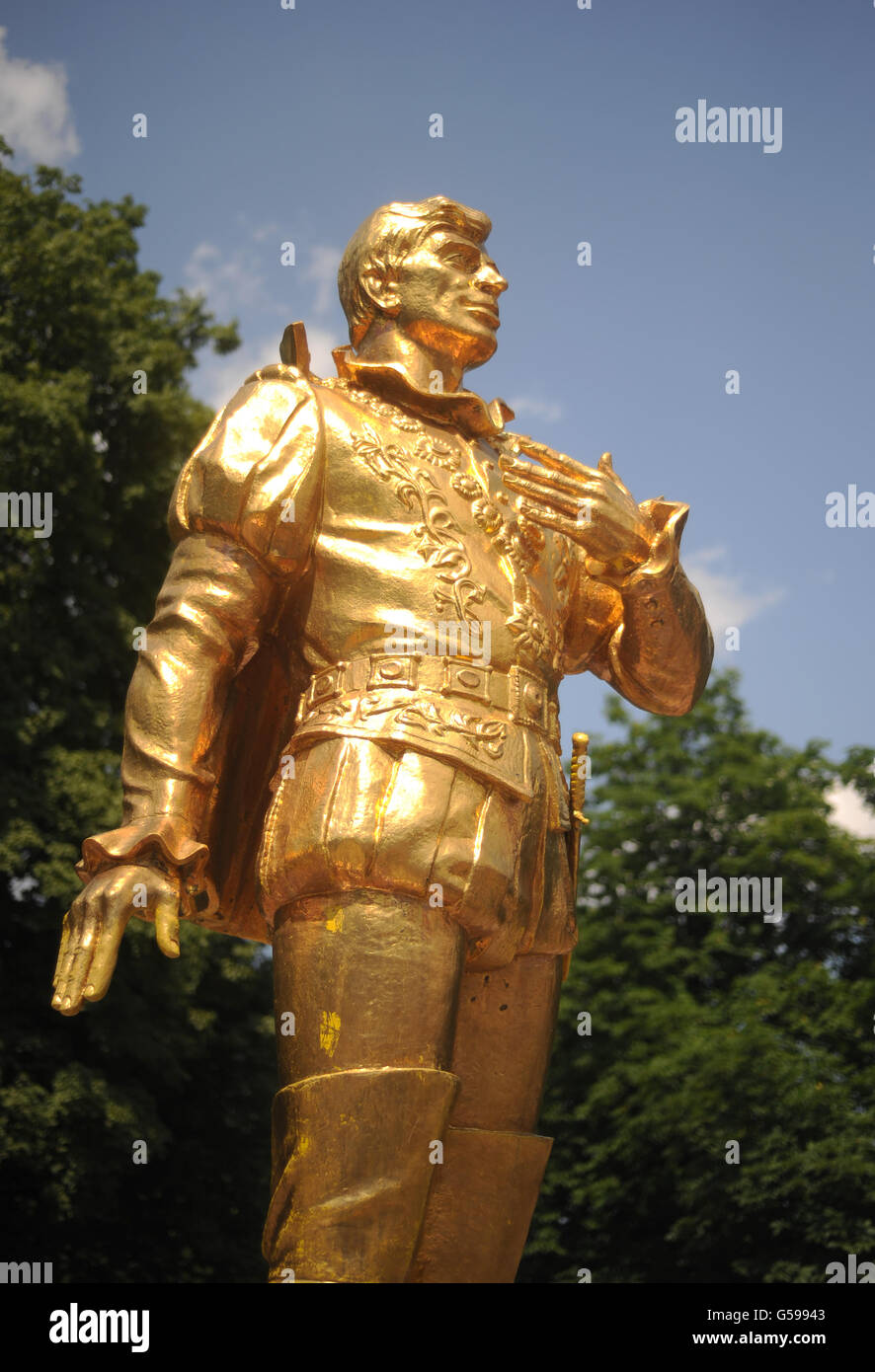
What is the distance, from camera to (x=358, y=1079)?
163 inches

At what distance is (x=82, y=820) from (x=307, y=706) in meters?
11.7

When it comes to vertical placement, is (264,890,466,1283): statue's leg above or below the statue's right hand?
below

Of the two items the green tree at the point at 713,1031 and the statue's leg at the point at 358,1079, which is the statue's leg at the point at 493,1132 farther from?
the green tree at the point at 713,1031

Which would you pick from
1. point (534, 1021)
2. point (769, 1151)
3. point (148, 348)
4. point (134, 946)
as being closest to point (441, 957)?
point (534, 1021)

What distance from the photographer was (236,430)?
4.89m

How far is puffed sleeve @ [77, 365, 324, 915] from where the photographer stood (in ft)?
14.7

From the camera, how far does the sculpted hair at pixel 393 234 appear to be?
5.31 m

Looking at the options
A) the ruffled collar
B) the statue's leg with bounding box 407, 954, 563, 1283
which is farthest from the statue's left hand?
the statue's leg with bounding box 407, 954, 563, 1283

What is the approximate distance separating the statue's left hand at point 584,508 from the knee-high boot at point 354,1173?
65.9 inches

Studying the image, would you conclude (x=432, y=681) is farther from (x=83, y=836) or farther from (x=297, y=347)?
(x=83, y=836)

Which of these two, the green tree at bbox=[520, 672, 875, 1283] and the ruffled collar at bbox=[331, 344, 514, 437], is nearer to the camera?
the ruffled collar at bbox=[331, 344, 514, 437]

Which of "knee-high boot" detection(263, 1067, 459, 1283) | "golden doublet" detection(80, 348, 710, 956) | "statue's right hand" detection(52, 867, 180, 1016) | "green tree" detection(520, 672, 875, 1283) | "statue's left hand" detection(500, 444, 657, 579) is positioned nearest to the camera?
"knee-high boot" detection(263, 1067, 459, 1283)

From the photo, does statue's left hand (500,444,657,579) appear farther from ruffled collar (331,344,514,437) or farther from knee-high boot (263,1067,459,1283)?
knee-high boot (263,1067,459,1283)

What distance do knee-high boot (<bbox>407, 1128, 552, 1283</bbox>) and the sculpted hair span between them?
264 cm
